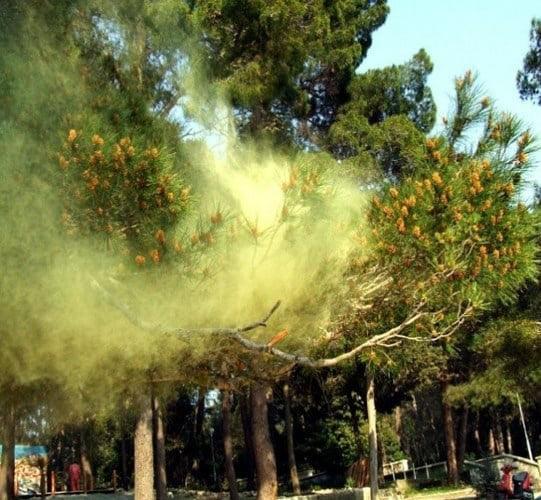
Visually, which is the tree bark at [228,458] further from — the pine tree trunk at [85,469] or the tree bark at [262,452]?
the pine tree trunk at [85,469]

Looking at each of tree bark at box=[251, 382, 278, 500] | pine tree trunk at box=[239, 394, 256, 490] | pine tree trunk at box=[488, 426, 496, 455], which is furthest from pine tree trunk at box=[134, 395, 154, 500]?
pine tree trunk at box=[488, 426, 496, 455]

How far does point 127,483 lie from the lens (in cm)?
2391

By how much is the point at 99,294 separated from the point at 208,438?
75.3ft

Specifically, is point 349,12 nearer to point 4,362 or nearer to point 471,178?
point 471,178

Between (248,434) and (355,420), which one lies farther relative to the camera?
(355,420)

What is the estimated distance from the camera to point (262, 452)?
12227 mm

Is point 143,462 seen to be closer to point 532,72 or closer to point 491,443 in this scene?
point 532,72

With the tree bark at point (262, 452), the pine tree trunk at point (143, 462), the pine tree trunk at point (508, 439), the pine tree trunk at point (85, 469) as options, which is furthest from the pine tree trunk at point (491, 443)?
the pine tree trunk at point (143, 462)

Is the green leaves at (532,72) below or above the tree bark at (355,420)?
above

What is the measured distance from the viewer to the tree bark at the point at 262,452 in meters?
12.0

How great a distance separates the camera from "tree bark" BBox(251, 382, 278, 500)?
1205cm

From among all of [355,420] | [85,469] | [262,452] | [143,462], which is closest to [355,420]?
[355,420]

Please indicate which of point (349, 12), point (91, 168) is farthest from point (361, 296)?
point (349, 12)

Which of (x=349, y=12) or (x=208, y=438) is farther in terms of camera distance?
(x=208, y=438)
